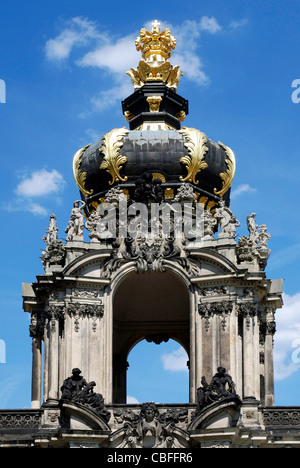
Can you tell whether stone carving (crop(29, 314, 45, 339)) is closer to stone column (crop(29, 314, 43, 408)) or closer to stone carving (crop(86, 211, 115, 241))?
stone column (crop(29, 314, 43, 408))

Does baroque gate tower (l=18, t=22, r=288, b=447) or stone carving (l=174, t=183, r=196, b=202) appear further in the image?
stone carving (l=174, t=183, r=196, b=202)

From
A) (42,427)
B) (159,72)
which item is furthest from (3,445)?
(159,72)

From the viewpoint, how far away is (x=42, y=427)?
178ft

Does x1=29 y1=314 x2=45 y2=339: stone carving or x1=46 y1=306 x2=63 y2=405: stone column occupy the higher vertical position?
x1=29 y1=314 x2=45 y2=339: stone carving

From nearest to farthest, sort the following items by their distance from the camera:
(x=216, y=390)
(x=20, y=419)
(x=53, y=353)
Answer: (x=216, y=390) < (x=20, y=419) < (x=53, y=353)

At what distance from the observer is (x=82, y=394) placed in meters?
53.4

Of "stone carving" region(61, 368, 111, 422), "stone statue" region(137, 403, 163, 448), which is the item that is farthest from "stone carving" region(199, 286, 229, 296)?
"stone carving" region(61, 368, 111, 422)

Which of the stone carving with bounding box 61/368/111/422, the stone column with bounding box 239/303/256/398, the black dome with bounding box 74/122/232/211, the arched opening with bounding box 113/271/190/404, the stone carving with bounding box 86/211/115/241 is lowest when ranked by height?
the stone carving with bounding box 61/368/111/422

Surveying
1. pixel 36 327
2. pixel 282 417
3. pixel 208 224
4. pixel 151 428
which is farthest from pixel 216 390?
pixel 36 327

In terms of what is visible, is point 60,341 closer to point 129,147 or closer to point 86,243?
point 86,243

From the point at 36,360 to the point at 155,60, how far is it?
12.1m

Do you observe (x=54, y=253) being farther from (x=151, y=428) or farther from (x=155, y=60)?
(x=155, y=60)

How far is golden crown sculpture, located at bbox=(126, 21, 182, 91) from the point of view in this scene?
62156mm

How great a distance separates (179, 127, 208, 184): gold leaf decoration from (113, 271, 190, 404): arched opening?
154 inches
